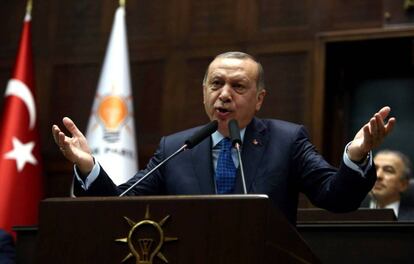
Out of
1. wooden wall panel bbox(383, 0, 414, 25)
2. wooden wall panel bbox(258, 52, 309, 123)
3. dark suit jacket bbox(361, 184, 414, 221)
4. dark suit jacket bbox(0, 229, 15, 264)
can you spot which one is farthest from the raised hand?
wooden wall panel bbox(383, 0, 414, 25)

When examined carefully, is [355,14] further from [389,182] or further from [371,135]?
[371,135]

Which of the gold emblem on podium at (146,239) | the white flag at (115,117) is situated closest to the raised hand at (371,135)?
the gold emblem on podium at (146,239)

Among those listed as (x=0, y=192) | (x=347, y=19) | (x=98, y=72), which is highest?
(x=347, y=19)

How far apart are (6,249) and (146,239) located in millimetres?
2140

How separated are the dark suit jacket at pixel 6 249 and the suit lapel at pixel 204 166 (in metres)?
1.52

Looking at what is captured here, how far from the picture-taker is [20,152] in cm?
603

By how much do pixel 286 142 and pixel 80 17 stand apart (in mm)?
4176

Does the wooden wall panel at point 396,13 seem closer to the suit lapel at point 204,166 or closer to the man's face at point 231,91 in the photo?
the man's face at point 231,91

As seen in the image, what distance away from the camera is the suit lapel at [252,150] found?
2.92 metres

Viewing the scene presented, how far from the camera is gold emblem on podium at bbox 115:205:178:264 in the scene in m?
2.23

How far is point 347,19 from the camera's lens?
611 centimetres

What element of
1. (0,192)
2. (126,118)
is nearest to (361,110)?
(126,118)

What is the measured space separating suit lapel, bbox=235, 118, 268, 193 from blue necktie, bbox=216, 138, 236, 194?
0.14 ft

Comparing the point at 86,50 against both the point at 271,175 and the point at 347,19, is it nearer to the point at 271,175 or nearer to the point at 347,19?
the point at 347,19
